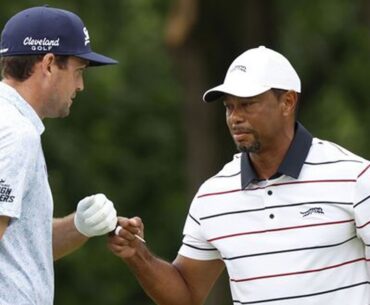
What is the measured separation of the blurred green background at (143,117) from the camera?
18.7 metres

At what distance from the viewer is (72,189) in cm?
2077

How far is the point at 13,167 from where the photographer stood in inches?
200

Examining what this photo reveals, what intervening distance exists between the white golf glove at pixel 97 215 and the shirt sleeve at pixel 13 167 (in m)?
0.75

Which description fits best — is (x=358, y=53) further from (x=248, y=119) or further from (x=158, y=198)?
(x=248, y=119)

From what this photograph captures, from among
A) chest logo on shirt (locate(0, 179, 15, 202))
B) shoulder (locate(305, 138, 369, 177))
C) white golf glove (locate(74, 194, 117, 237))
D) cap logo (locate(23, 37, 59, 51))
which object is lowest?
white golf glove (locate(74, 194, 117, 237))

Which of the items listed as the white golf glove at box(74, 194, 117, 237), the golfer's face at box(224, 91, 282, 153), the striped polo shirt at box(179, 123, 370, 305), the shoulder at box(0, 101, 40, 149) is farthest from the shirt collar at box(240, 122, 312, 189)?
the shoulder at box(0, 101, 40, 149)

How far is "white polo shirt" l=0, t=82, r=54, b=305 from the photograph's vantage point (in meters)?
5.08

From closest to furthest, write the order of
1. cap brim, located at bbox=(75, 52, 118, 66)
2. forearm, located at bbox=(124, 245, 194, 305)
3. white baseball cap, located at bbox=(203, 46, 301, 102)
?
cap brim, located at bbox=(75, 52, 118, 66), white baseball cap, located at bbox=(203, 46, 301, 102), forearm, located at bbox=(124, 245, 194, 305)

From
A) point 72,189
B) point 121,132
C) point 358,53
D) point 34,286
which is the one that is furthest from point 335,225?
point 121,132

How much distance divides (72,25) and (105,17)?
15.6 meters

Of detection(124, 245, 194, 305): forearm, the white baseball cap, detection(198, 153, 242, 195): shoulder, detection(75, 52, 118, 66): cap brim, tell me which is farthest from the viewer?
detection(124, 245, 194, 305): forearm

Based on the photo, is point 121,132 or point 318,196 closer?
point 318,196

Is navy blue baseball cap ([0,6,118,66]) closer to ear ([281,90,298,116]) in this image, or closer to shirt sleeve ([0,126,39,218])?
shirt sleeve ([0,126,39,218])

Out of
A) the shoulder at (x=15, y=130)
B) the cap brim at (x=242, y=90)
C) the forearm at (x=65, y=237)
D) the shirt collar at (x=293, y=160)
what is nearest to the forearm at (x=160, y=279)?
the forearm at (x=65, y=237)
